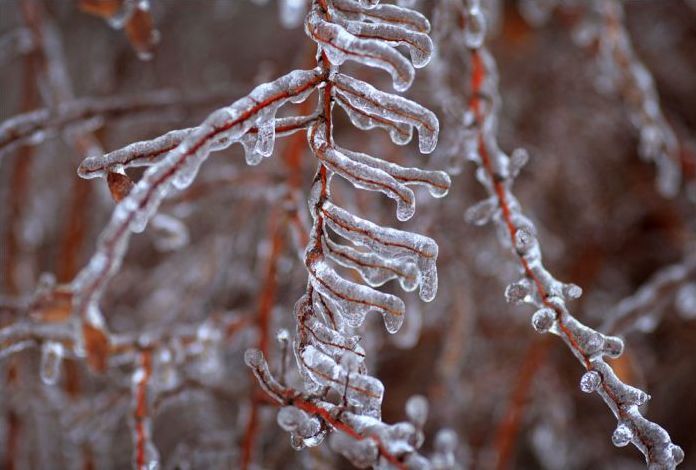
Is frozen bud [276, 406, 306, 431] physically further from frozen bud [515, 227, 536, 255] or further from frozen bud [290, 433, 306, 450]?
frozen bud [515, 227, 536, 255]

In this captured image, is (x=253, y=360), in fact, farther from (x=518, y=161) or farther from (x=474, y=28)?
(x=474, y=28)

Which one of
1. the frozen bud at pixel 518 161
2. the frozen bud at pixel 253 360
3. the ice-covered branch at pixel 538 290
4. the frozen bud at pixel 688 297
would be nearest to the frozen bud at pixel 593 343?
the ice-covered branch at pixel 538 290

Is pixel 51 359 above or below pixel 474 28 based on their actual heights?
below

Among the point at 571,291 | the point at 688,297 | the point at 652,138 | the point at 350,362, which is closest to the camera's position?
the point at 350,362

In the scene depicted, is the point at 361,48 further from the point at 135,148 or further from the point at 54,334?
the point at 54,334

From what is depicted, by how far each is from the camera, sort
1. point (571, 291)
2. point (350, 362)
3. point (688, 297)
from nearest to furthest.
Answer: point (350, 362) < point (571, 291) < point (688, 297)

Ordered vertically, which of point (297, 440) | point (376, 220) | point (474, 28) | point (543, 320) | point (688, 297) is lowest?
point (297, 440)

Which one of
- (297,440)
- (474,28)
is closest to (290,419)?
(297,440)

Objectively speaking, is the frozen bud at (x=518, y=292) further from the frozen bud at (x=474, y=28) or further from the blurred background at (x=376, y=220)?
the frozen bud at (x=474, y=28)
